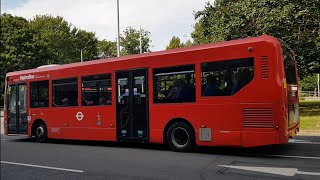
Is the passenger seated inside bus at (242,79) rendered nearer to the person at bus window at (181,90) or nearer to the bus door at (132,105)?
the person at bus window at (181,90)

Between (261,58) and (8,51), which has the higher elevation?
(8,51)

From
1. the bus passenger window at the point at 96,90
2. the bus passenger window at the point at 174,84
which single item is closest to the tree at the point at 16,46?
the bus passenger window at the point at 96,90

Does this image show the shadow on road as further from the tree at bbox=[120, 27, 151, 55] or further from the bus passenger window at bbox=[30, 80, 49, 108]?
the tree at bbox=[120, 27, 151, 55]

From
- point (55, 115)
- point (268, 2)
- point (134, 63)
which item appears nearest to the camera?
point (134, 63)

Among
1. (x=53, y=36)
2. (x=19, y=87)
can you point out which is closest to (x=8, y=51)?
(x=53, y=36)

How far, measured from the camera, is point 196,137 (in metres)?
11.5

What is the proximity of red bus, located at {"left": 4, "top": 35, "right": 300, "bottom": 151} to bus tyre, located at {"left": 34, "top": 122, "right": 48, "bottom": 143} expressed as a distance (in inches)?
3.0

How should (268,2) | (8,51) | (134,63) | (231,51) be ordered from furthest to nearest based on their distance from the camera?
(8,51)
(268,2)
(134,63)
(231,51)

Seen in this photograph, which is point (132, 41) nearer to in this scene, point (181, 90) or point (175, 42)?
point (175, 42)

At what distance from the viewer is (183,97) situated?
1180 cm

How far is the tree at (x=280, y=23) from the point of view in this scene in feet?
70.3

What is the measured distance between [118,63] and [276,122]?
5.46 metres

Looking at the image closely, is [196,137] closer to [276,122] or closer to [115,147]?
[276,122]

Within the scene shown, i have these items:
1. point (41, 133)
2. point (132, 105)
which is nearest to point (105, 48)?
point (41, 133)
